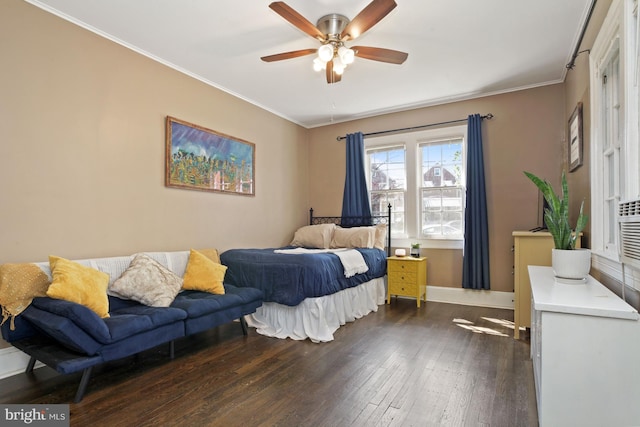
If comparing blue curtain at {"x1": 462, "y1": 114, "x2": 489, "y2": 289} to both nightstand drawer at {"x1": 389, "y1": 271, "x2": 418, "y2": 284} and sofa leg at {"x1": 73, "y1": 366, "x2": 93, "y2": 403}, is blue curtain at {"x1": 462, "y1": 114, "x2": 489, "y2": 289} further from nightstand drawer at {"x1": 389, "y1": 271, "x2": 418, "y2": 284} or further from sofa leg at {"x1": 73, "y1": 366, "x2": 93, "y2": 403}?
sofa leg at {"x1": 73, "y1": 366, "x2": 93, "y2": 403}

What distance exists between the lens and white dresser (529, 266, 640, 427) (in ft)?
4.63

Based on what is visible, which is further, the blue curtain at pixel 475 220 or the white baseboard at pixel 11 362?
the blue curtain at pixel 475 220

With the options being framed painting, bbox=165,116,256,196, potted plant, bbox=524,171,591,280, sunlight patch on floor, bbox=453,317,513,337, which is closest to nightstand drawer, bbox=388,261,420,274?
sunlight patch on floor, bbox=453,317,513,337

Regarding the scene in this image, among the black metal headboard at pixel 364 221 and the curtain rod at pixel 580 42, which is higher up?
the curtain rod at pixel 580 42

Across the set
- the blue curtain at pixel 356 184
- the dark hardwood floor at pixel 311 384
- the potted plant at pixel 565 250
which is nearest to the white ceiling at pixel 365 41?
the blue curtain at pixel 356 184

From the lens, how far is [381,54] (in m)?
2.84

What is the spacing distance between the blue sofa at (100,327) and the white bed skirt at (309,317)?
0.54 meters

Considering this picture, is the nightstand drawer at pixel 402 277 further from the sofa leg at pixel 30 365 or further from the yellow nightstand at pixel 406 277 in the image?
the sofa leg at pixel 30 365

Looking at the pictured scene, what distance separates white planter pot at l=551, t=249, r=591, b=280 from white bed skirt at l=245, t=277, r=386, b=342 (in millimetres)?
1994

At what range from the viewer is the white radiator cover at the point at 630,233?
4.96 feet

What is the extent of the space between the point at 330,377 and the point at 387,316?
173 centimetres

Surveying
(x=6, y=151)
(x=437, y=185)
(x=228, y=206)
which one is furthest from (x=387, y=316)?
(x=6, y=151)

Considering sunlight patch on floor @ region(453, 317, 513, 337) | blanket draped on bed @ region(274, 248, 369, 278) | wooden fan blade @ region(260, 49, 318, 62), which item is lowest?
sunlight patch on floor @ region(453, 317, 513, 337)

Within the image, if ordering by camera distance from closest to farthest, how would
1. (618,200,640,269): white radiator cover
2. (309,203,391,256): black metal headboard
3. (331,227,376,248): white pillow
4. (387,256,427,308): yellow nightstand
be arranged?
(618,200,640,269): white radiator cover → (387,256,427,308): yellow nightstand → (331,227,376,248): white pillow → (309,203,391,256): black metal headboard
